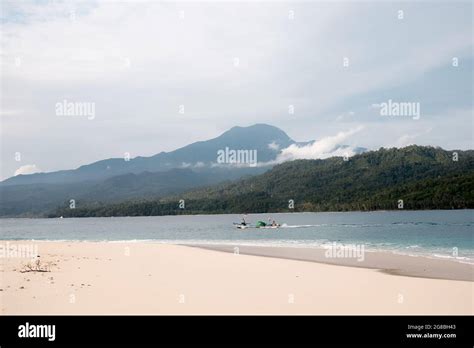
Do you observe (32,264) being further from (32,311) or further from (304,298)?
(304,298)

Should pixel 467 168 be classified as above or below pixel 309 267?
above

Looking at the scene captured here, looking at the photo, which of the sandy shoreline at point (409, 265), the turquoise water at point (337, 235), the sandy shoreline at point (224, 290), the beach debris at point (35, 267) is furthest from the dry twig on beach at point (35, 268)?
the turquoise water at point (337, 235)

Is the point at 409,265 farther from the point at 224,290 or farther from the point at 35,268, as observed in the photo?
the point at 35,268

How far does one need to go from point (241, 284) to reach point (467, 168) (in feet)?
635

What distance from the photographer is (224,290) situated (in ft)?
51.5

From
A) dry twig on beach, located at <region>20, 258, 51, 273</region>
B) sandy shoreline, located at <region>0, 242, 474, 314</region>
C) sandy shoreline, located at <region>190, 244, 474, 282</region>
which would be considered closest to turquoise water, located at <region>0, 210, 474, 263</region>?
sandy shoreline, located at <region>190, 244, 474, 282</region>

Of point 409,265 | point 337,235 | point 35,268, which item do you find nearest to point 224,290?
point 35,268

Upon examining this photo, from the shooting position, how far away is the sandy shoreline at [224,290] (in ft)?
42.1

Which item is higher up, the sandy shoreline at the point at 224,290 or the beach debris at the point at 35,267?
the beach debris at the point at 35,267

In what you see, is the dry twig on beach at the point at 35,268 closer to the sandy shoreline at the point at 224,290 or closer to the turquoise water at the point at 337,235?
the sandy shoreline at the point at 224,290

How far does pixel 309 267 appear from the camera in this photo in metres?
22.4

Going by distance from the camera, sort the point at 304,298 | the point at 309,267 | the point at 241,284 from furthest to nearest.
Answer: the point at 309,267
the point at 241,284
the point at 304,298

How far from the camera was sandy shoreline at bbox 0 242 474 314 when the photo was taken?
12.8m
